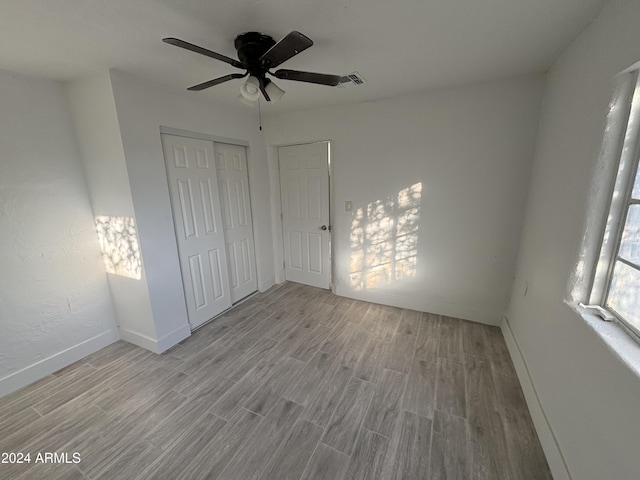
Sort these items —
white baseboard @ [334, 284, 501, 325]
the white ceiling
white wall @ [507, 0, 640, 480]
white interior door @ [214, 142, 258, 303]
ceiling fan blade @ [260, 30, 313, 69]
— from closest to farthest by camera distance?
white wall @ [507, 0, 640, 480] → ceiling fan blade @ [260, 30, 313, 69] → the white ceiling → white baseboard @ [334, 284, 501, 325] → white interior door @ [214, 142, 258, 303]

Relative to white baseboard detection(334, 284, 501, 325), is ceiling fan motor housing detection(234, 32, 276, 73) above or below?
→ above

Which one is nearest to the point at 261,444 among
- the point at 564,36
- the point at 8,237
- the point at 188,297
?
the point at 188,297

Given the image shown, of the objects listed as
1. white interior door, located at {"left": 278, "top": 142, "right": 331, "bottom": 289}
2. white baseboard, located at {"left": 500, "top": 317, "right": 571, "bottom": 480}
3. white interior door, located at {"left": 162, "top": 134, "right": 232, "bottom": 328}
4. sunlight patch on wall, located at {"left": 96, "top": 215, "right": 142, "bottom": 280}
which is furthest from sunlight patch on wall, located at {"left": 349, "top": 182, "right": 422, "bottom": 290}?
sunlight patch on wall, located at {"left": 96, "top": 215, "right": 142, "bottom": 280}

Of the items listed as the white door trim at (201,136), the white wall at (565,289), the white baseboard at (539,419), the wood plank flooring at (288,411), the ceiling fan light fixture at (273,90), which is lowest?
the wood plank flooring at (288,411)

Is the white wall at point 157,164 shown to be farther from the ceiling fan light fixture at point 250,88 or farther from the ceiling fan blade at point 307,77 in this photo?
the ceiling fan blade at point 307,77

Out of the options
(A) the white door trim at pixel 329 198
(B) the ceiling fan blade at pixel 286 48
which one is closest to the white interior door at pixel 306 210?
(A) the white door trim at pixel 329 198

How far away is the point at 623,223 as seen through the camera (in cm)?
118

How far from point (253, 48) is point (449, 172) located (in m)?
2.06

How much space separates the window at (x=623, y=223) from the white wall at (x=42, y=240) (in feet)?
12.1

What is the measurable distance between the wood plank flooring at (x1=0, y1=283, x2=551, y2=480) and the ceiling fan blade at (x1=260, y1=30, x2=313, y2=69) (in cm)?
214

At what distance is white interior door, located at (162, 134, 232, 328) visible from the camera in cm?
238

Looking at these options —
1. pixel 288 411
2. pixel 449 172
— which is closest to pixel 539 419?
pixel 288 411

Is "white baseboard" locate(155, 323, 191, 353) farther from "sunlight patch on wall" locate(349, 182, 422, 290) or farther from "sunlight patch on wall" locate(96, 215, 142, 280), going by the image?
"sunlight patch on wall" locate(349, 182, 422, 290)

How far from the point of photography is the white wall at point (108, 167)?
1.93 m
